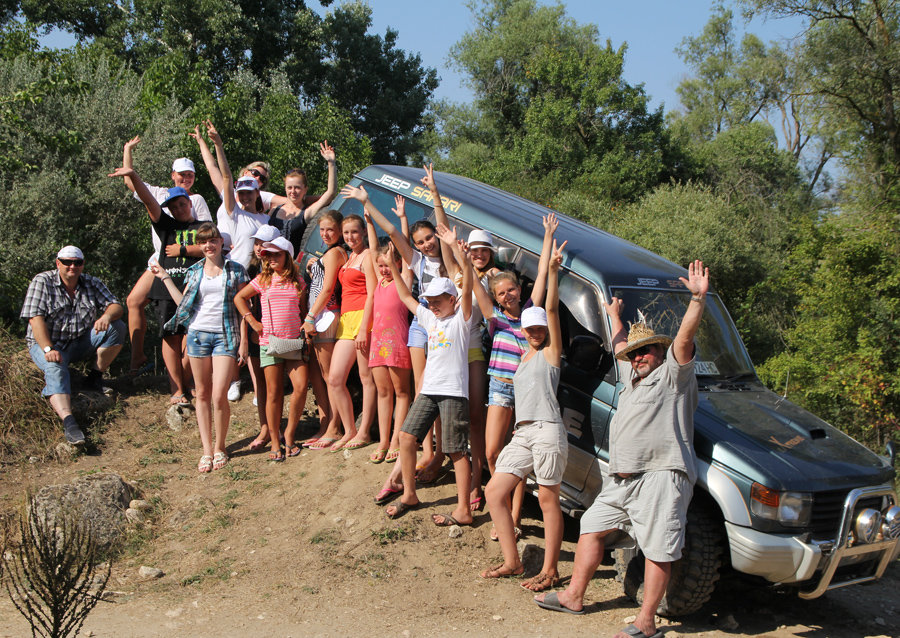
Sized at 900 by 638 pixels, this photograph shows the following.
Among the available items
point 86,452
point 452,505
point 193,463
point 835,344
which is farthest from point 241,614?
point 835,344

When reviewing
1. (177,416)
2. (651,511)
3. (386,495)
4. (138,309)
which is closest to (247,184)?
(138,309)

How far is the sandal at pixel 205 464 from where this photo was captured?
7.39 metres

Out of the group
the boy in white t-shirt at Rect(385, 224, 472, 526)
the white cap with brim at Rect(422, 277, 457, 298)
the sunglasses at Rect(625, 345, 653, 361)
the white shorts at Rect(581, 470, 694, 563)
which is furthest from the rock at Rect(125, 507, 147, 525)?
the sunglasses at Rect(625, 345, 653, 361)

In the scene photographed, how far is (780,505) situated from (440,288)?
9.27 ft

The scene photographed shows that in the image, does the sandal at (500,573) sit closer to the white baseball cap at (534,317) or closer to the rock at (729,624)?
the rock at (729,624)

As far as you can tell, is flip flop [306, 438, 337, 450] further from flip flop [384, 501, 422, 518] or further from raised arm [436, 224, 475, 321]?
raised arm [436, 224, 475, 321]

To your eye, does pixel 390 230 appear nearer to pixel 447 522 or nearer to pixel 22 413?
pixel 447 522

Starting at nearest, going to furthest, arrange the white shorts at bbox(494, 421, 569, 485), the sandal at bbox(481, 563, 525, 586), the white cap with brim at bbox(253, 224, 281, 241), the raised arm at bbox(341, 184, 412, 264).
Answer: the white shorts at bbox(494, 421, 569, 485)
the sandal at bbox(481, 563, 525, 586)
the raised arm at bbox(341, 184, 412, 264)
the white cap with brim at bbox(253, 224, 281, 241)

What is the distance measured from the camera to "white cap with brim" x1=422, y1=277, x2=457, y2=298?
6.12 meters

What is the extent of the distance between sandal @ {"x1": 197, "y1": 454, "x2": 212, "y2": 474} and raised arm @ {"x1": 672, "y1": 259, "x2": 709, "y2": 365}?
4.57 metres

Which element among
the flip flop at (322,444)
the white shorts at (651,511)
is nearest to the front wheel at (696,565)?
the white shorts at (651,511)

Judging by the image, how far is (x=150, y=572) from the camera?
230 inches

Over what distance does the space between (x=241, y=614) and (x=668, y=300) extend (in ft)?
12.8

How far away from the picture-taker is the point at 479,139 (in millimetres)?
35844
